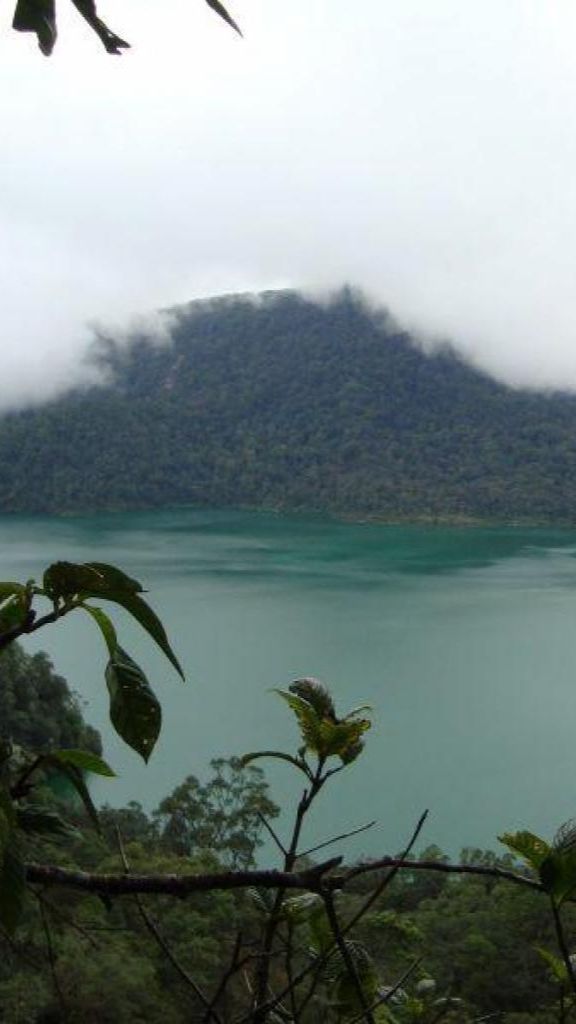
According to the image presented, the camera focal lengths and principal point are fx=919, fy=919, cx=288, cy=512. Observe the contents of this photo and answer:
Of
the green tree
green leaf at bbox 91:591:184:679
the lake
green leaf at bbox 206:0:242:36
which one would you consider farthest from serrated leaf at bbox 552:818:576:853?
the green tree

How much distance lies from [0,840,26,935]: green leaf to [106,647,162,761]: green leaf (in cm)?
8

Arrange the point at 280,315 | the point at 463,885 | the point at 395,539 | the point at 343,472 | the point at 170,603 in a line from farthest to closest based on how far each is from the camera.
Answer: the point at 280,315 < the point at 343,472 < the point at 395,539 < the point at 170,603 < the point at 463,885

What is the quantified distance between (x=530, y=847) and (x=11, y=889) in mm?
275

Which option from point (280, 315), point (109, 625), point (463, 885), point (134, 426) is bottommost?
point (463, 885)

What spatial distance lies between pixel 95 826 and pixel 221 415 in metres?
60.5

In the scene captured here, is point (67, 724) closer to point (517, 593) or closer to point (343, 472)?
point (517, 593)

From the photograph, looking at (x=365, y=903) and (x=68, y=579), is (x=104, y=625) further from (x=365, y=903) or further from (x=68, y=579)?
(x=365, y=903)

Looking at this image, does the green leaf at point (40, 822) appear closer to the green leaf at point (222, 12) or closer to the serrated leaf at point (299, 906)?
the serrated leaf at point (299, 906)

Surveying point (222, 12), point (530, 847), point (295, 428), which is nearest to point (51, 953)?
point (530, 847)

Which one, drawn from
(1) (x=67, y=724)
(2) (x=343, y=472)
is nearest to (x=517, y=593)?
(1) (x=67, y=724)

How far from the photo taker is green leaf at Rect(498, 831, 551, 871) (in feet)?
1.59

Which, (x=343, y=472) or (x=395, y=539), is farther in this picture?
(x=343, y=472)

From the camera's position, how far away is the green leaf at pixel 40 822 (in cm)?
49

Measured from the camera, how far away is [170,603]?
24781 mm
